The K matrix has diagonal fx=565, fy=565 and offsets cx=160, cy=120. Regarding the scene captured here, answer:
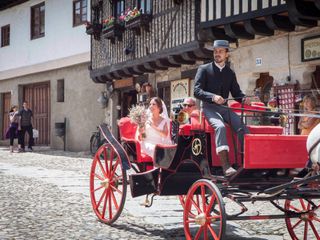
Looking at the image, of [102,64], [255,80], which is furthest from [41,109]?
[255,80]

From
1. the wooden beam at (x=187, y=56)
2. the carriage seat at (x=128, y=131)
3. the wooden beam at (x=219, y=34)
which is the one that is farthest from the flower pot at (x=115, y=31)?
the carriage seat at (x=128, y=131)

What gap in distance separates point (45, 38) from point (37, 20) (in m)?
1.37

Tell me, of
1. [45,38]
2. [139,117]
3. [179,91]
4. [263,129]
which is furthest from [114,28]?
[263,129]

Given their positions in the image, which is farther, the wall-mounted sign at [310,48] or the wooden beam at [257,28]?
the wooden beam at [257,28]

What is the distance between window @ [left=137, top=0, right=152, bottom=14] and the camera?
15594 millimetres

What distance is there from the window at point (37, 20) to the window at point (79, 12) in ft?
8.28

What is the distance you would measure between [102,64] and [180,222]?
1251 centimetres

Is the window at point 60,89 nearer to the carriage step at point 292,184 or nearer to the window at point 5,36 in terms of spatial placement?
the window at point 5,36

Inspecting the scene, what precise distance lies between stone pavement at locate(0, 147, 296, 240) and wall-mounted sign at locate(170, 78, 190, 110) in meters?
5.58

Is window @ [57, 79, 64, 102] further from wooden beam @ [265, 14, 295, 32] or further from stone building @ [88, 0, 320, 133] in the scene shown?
wooden beam @ [265, 14, 295, 32]

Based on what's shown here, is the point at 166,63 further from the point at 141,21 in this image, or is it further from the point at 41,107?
the point at 41,107

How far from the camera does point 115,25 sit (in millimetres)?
16969

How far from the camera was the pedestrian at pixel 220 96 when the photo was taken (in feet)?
16.2

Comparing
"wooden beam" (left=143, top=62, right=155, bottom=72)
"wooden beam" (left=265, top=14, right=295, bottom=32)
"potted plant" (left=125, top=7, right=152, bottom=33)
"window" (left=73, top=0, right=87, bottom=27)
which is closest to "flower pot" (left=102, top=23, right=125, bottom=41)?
"potted plant" (left=125, top=7, right=152, bottom=33)
